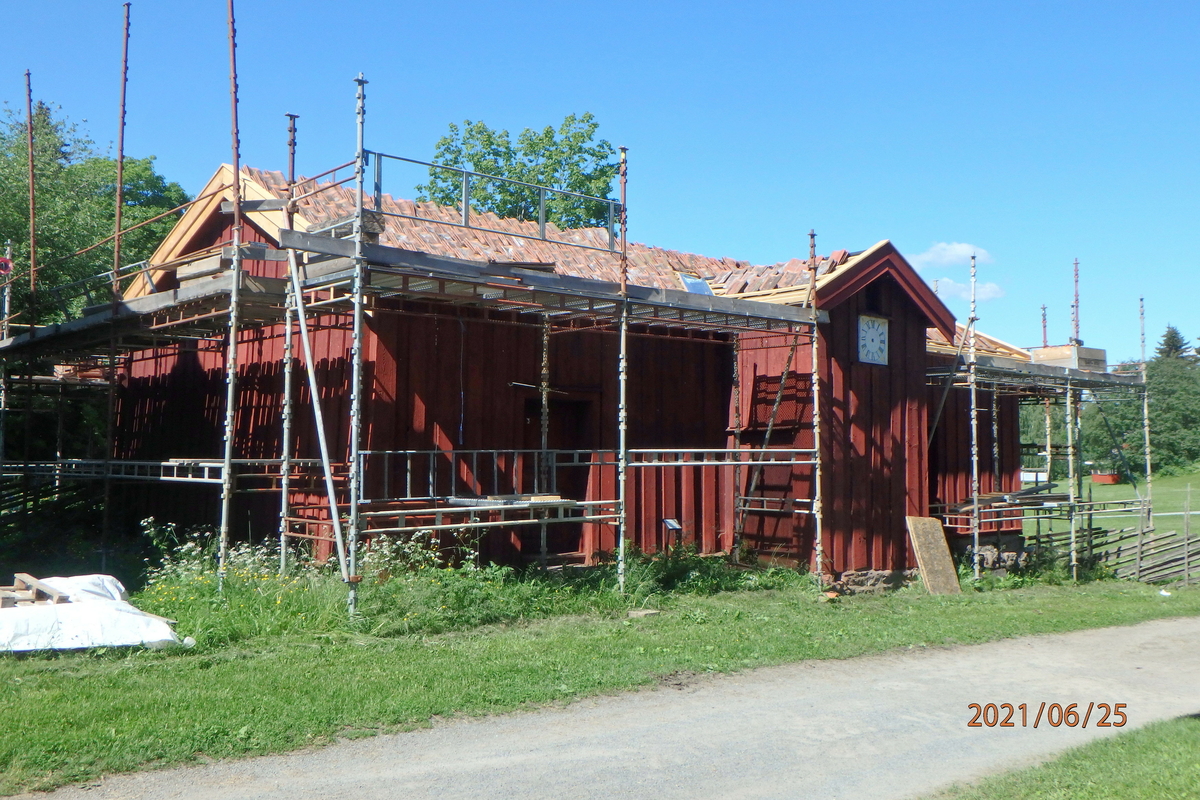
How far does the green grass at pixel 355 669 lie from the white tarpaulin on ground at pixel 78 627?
13cm

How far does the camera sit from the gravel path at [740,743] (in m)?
5.57

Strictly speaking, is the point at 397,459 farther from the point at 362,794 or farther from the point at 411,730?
the point at 362,794

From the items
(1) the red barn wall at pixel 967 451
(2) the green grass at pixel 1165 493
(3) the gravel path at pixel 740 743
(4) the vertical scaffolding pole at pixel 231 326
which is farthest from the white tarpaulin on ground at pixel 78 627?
(2) the green grass at pixel 1165 493

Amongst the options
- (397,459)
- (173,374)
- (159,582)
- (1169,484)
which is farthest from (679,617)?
(1169,484)

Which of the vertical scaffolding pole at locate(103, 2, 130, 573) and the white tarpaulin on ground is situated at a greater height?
the vertical scaffolding pole at locate(103, 2, 130, 573)

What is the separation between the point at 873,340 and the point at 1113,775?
910 centimetres

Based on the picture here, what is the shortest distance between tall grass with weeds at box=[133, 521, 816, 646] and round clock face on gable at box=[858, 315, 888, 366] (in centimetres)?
411

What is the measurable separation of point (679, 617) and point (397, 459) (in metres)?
3.73

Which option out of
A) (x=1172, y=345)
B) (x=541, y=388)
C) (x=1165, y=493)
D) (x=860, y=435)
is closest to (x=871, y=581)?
(x=860, y=435)

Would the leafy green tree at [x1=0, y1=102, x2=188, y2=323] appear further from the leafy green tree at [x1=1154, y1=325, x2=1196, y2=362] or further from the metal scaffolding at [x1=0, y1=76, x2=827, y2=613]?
the leafy green tree at [x1=1154, y1=325, x2=1196, y2=362]

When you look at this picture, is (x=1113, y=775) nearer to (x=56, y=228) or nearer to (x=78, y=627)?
(x=78, y=627)
